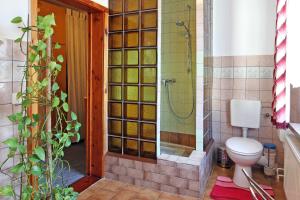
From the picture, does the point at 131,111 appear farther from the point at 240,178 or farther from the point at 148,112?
the point at 240,178

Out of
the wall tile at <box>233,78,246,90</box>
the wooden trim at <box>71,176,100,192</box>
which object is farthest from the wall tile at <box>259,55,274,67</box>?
the wooden trim at <box>71,176,100,192</box>

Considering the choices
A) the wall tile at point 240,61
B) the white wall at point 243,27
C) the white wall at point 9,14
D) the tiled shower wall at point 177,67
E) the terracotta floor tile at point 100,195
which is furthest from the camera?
the wall tile at point 240,61

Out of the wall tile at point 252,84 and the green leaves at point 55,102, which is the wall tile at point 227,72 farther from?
the green leaves at point 55,102

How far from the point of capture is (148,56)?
7.57 feet

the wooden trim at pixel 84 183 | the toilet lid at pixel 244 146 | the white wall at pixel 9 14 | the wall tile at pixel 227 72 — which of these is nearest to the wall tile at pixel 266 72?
the wall tile at pixel 227 72

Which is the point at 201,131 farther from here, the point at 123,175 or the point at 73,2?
the point at 73,2

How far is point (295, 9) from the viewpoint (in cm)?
226

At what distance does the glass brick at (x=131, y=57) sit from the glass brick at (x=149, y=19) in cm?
29

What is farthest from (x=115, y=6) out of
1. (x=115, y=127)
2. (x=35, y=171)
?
(x=35, y=171)

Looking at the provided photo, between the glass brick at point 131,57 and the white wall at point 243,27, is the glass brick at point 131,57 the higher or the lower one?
the lower one

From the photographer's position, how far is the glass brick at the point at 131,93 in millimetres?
2379

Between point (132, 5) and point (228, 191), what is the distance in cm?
223

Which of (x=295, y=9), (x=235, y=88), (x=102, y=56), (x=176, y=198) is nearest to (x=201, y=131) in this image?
(x=176, y=198)

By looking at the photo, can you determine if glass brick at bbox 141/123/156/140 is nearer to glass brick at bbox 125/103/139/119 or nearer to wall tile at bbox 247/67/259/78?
glass brick at bbox 125/103/139/119
